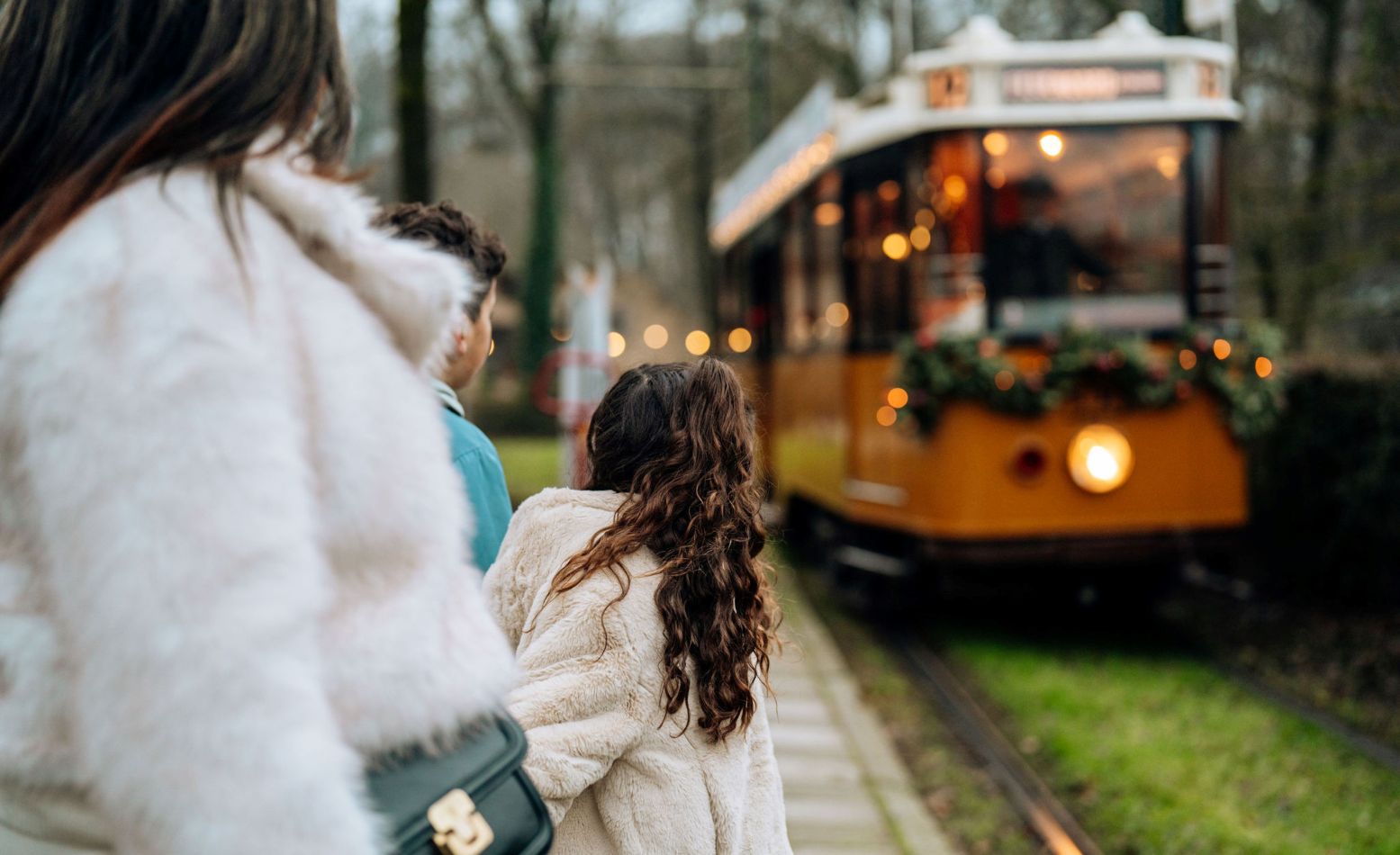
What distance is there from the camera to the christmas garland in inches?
301

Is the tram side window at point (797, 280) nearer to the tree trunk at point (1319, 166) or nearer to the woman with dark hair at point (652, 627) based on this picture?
the tree trunk at point (1319, 166)

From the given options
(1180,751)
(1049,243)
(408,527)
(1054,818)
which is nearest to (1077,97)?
(1049,243)

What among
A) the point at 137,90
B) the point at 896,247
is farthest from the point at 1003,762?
→ the point at 137,90

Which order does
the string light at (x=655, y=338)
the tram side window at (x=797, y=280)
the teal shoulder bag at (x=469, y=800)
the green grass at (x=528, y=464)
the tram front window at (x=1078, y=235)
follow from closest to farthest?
the teal shoulder bag at (x=469, y=800), the tram front window at (x=1078, y=235), the tram side window at (x=797, y=280), the green grass at (x=528, y=464), the string light at (x=655, y=338)

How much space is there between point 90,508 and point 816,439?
925cm

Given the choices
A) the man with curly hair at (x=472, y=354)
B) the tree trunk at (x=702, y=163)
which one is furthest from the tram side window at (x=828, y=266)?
the tree trunk at (x=702, y=163)

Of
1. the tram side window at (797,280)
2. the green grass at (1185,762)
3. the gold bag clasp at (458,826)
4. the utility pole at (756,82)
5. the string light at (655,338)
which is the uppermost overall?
the utility pole at (756,82)

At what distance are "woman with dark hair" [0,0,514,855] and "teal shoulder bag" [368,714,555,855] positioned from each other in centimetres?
4

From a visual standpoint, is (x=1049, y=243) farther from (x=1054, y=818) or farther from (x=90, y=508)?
(x=90, y=508)

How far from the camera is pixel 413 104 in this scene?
445 inches

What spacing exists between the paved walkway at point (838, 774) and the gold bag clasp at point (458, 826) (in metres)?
2.44

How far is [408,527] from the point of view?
4.32 feet

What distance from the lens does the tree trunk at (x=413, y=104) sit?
10.9m

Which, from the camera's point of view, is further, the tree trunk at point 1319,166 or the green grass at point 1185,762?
the tree trunk at point 1319,166
